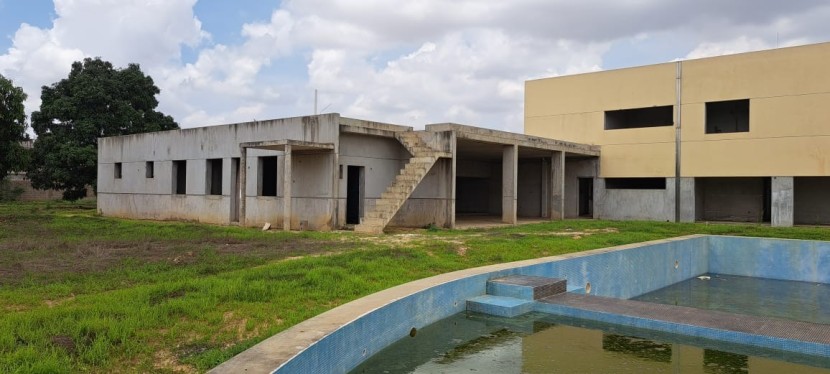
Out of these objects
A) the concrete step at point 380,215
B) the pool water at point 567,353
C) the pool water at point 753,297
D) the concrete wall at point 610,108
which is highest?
the concrete wall at point 610,108

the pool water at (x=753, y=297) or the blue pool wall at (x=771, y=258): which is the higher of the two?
the blue pool wall at (x=771, y=258)

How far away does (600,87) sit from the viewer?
27906mm

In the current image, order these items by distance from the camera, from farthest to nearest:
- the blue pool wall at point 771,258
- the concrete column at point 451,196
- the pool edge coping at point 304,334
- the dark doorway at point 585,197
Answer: the dark doorway at point 585,197 < the concrete column at point 451,196 < the blue pool wall at point 771,258 < the pool edge coping at point 304,334

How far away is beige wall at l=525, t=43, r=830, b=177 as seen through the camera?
884 inches

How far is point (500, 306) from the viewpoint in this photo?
815 centimetres

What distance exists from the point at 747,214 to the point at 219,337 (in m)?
26.5

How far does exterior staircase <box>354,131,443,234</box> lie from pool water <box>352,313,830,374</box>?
9332 millimetres

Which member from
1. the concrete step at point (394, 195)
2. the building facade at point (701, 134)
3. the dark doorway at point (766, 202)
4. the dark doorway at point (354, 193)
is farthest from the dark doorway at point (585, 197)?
the concrete step at point (394, 195)

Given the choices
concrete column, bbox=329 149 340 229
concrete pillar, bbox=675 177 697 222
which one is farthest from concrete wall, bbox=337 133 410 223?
concrete pillar, bbox=675 177 697 222

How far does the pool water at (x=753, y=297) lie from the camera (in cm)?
1122

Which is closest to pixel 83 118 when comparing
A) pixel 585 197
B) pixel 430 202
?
pixel 430 202

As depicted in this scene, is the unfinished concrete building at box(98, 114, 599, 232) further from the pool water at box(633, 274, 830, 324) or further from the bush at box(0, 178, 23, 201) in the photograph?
the bush at box(0, 178, 23, 201)

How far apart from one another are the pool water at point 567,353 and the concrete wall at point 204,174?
36.5 feet

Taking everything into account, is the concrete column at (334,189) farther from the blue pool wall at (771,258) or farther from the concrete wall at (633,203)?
the concrete wall at (633,203)
